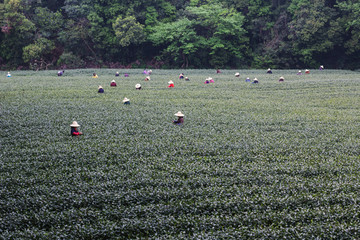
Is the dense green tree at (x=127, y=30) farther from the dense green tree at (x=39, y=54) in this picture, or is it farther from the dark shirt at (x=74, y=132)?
the dark shirt at (x=74, y=132)

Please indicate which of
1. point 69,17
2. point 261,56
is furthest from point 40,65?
point 261,56

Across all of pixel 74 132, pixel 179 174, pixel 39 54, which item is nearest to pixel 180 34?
pixel 39 54

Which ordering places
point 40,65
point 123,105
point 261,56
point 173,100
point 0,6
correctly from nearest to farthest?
1. point 123,105
2. point 173,100
3. point 0,6
4. point 40,65
5. point 261,56

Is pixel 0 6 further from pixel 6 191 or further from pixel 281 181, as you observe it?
pixel 281 181

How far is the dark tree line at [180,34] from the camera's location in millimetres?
21812

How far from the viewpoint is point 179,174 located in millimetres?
3639

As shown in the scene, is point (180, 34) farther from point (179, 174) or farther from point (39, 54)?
point (179, 174)

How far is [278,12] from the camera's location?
2548cm

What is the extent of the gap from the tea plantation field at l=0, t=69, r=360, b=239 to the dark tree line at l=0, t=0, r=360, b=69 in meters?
16.6

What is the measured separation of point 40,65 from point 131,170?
22307 mm

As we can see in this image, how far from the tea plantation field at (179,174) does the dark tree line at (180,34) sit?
54.5 ft

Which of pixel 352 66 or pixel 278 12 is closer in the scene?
pixel 352 66

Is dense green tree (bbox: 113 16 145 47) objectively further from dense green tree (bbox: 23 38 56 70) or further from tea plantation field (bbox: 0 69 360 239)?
tea plantation field (bbox: 0 69 360 239)

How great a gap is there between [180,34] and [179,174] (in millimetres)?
20749
